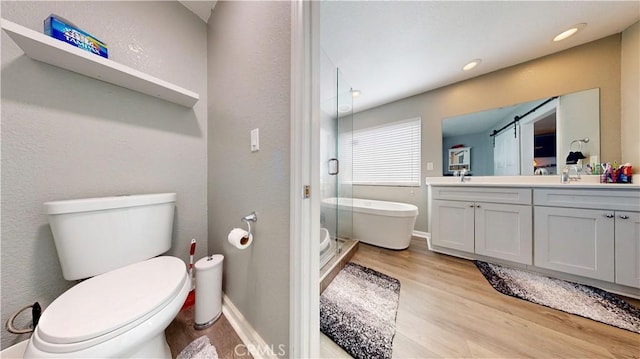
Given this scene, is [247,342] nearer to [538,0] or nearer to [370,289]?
[370,289]

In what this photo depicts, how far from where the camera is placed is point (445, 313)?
1.15 metres

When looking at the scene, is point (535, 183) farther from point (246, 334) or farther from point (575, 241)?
point (246, 334)

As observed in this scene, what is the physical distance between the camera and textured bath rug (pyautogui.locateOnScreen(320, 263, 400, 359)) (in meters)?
0.94

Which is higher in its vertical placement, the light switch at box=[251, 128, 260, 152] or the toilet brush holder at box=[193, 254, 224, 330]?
the light switch at box=[251, 128, 260, 152]

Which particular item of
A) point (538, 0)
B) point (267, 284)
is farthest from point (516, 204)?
point (267, 284)

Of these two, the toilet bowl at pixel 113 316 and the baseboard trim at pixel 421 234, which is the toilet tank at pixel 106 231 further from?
the baseboard trim at pixel 421 234

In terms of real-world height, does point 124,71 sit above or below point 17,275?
above

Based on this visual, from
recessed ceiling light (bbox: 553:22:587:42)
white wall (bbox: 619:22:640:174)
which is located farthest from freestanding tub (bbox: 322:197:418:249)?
recessed ceiling light (bbox: 553:22:587:42)

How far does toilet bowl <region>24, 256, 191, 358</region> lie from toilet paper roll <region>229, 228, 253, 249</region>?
26 centimetres

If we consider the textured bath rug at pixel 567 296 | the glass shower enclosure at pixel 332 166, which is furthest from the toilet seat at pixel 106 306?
the textured bath rug at pixel 567 296

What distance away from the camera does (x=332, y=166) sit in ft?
6.37

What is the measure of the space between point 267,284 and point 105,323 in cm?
51

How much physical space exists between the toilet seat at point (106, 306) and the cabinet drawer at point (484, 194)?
93.3 inches

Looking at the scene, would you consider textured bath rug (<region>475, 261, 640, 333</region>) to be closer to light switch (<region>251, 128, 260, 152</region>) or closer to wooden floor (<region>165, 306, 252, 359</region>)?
wooden floor (<region>165, 306, 252, 359</region>)
